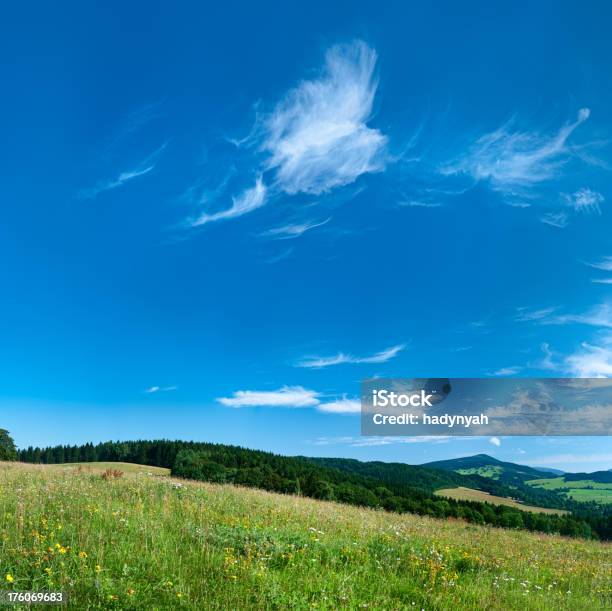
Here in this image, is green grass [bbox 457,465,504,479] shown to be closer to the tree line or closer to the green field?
the green field

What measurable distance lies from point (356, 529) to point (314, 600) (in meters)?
5.87

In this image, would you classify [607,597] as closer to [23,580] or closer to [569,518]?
[23,580]

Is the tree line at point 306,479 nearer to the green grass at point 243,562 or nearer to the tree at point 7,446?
the tree at point 7,446

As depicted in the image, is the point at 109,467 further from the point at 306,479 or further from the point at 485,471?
the point at 485,471

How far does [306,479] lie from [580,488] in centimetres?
12481

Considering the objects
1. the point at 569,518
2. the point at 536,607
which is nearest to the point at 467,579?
the point at 536,607

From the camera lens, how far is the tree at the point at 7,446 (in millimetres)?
91188

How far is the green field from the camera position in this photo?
13525cm

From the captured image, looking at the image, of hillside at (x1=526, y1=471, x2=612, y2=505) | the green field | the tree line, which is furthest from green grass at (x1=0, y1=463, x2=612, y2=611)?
the green field

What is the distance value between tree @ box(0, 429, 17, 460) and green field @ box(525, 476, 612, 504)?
451 ft

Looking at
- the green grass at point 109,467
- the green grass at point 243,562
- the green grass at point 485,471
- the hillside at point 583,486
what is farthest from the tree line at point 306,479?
the hillside at point 583,486

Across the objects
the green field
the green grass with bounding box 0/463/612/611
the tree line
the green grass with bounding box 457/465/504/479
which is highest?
the green grass with bounding box 0/463/612/611

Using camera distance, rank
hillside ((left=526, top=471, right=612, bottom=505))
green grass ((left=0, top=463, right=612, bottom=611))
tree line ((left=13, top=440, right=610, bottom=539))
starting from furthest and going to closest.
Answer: hillside ((left=526, top=471, right=612, bottom=505)) < tree line ((left=13, top=440, right=610, bottom=539)) < green grass ((left=0, top=463, right=612, bottom=611))

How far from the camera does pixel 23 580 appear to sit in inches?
265
